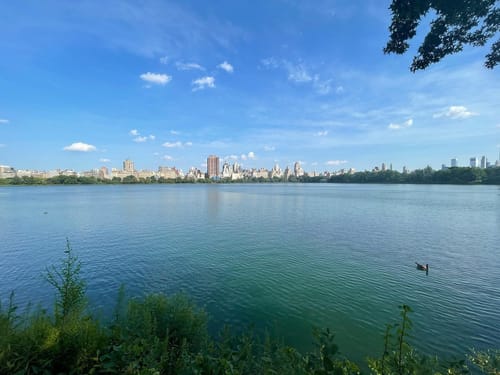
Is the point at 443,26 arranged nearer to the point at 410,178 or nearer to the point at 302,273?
the point at 302,273

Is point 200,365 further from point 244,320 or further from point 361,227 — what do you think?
point 361,227

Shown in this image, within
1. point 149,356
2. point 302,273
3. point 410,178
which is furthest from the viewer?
point 410,178

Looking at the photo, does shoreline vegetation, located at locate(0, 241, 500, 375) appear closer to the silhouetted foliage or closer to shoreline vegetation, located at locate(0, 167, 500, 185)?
the silhouetted foliage

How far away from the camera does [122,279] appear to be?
14695mm

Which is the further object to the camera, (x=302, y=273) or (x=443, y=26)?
(x=302, y=273)

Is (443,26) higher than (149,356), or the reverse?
(443,26)

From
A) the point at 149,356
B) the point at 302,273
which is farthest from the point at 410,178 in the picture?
the point at 149,356

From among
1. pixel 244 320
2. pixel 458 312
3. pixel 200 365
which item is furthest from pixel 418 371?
pixel 458 312

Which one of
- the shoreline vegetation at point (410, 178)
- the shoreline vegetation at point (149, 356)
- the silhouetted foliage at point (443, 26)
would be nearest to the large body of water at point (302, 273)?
the shoreline vegetation at point (149, 356)

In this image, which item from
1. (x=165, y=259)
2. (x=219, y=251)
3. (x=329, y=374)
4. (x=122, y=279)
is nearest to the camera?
(x=329, y=374)

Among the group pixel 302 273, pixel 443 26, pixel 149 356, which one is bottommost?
pixel 302 273

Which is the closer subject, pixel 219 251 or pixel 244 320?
pixel 244 320

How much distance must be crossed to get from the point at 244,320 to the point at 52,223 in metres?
35.5

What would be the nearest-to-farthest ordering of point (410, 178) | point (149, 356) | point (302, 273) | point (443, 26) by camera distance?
point (149, 356)
point (443, 26)
point (302, 273)
point (410, 178)
